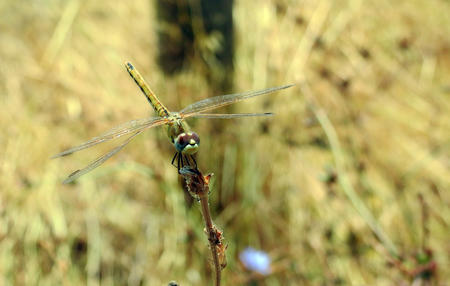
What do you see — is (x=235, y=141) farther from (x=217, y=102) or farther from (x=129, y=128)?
(x=129, y=128)

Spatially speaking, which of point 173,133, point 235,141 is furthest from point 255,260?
point 173,133

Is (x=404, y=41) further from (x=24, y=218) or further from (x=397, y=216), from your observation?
(x=24, y=218)

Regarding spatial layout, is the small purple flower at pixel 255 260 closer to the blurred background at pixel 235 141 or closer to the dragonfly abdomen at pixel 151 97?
the blurred background at pixel 235 141

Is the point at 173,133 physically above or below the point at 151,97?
below

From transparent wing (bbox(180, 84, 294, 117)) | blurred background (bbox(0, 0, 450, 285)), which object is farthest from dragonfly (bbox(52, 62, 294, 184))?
blurred background (bbox(0, 0, 450, 285))

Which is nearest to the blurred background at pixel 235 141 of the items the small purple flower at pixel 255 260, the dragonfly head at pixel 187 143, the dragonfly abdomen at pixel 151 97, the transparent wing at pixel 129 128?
the small purple flower at pixel 255 260

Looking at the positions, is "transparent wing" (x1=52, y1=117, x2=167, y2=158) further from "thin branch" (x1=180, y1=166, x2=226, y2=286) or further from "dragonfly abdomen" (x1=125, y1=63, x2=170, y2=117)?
"thin branch" (x1=180, y1=166, x2=226, y2=286)
